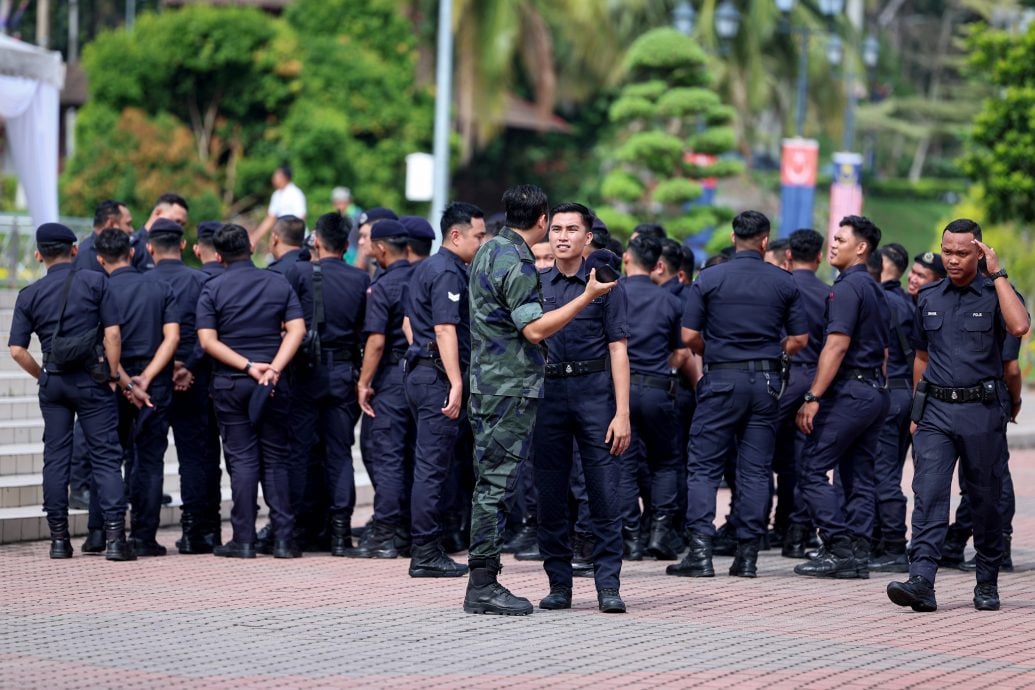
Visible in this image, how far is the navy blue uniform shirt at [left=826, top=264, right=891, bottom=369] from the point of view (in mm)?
10555

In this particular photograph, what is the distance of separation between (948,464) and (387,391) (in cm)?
364

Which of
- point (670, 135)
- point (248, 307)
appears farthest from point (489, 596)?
point (670, 135)

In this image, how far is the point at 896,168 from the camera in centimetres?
7062

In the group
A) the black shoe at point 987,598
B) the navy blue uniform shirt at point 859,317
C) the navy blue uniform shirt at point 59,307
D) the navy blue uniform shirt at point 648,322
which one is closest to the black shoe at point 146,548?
the navy blue uniform shirt at point 59,307

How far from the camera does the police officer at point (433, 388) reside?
10.3 metres

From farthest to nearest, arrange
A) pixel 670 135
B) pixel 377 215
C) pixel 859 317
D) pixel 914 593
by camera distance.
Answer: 1. pixel 670 135
2. pixel 377 215
3. pixel 859 317
4. pixel 914 593

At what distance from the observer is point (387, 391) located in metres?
11.1

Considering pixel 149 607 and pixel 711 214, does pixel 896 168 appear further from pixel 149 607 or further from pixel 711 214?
pixel 149 607

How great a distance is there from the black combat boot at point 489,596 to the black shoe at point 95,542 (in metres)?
3.37

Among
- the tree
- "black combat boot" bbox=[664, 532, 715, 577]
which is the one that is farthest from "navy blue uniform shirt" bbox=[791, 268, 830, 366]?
the tree

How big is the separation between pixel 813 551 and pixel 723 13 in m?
22.1

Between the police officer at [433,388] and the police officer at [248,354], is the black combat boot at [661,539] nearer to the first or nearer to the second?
the police officer at [433,388]

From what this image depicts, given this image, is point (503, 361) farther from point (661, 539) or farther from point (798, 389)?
point (798, 389)

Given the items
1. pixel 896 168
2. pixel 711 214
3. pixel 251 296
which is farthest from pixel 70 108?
pixel 251 296
